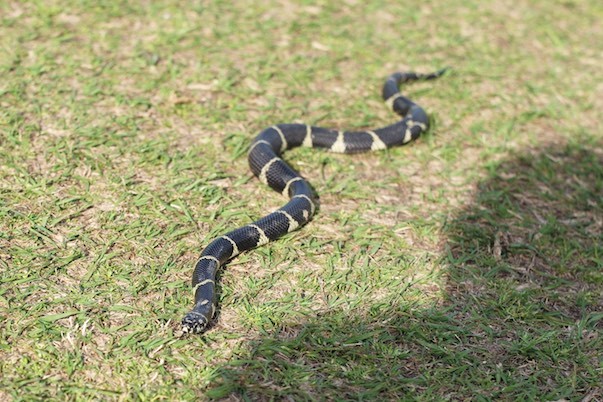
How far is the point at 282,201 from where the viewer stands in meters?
7.33

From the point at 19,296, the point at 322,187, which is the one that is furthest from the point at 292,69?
the point at 19,296

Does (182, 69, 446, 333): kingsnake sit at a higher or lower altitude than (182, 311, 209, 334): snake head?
higher

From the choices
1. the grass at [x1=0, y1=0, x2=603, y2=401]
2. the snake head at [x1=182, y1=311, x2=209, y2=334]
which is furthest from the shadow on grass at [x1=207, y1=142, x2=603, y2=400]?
the snake head at [x1=182, y1=311, x2=209, y2=334]

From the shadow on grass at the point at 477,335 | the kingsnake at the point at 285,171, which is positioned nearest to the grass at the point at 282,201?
the shadow on grass at the point at 477,335

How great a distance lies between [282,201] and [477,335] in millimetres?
2515

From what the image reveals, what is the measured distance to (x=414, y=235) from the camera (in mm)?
7074

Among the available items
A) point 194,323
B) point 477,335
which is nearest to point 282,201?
point 194,323

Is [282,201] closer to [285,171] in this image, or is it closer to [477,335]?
[285,171]

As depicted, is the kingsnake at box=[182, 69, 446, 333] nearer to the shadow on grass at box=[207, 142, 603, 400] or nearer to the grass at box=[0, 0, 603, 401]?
the grass at box=[0, 0, 603, 401]

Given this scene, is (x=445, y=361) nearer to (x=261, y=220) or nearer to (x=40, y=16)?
(x=261, y=220)

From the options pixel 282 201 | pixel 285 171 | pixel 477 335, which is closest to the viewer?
pixel 477 335

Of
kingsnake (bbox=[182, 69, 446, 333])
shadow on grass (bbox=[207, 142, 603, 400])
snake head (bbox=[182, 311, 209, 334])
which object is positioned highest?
kingsnake (bbox=[182, 69, 446, 333])

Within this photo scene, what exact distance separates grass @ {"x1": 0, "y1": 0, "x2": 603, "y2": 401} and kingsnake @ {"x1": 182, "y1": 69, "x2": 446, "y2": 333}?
0.47ft

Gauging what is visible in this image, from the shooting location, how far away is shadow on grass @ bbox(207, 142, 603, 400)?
527cm
